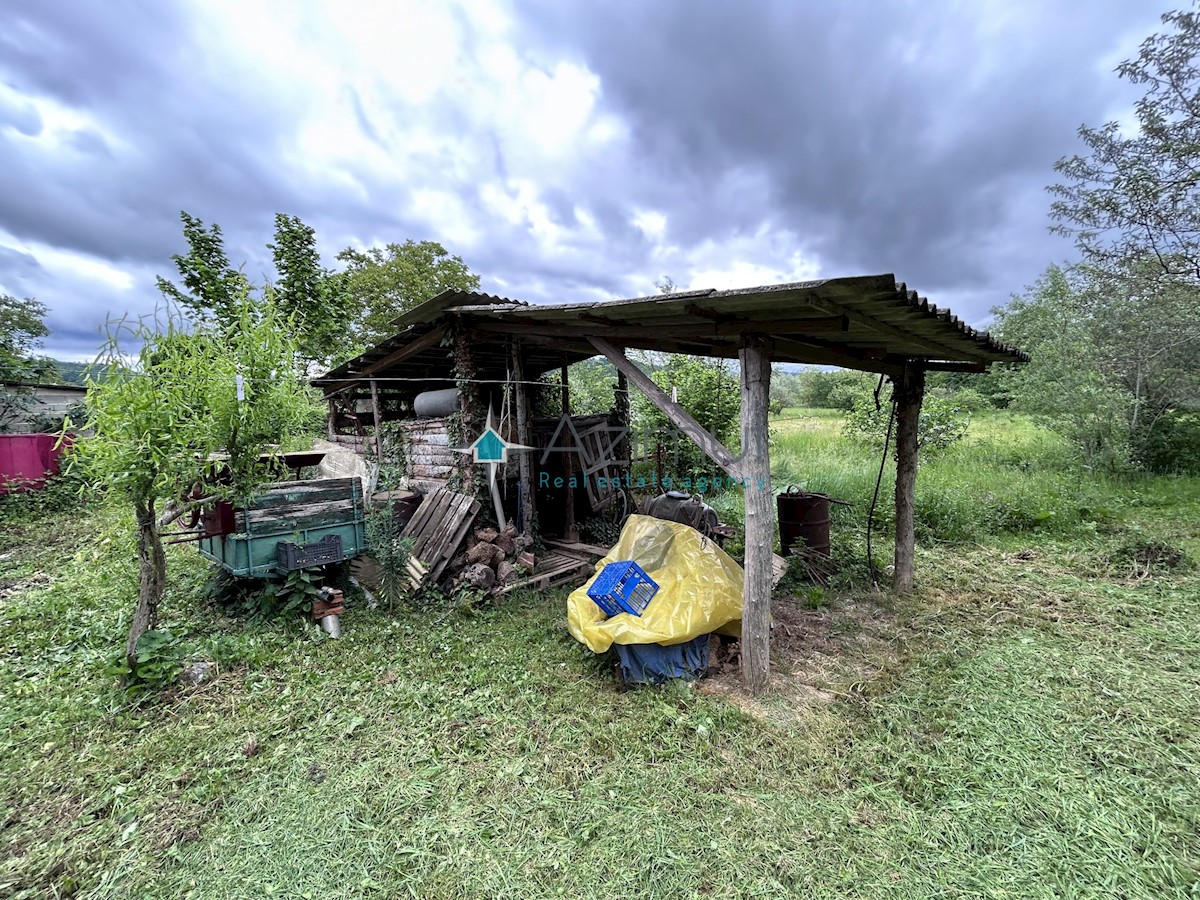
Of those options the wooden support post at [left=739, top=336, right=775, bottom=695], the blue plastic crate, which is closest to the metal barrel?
the wooden support post at [left=739, top=336, right=775, bottom=695]

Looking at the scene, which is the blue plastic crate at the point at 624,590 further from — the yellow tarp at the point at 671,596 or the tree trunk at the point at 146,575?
the tree trunk at the point at 146,575

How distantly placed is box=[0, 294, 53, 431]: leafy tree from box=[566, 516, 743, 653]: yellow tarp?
1168 centimetres

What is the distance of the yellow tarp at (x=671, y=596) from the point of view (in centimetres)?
315

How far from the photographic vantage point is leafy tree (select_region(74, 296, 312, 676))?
277 cm

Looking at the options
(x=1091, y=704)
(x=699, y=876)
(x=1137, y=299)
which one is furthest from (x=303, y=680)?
(x=1137, y=299)

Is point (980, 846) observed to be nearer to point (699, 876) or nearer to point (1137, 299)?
point (699, 876)

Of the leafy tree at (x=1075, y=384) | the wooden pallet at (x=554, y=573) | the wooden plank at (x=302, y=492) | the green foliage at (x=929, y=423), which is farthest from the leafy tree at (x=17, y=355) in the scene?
the leafy tree at (x=1075, y=384)

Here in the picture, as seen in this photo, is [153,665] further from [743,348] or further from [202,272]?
[202,272]

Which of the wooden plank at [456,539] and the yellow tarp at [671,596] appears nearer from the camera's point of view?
the yellow tarp at [671,596]

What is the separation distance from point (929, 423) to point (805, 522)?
633cm

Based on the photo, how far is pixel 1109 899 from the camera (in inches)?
69.7

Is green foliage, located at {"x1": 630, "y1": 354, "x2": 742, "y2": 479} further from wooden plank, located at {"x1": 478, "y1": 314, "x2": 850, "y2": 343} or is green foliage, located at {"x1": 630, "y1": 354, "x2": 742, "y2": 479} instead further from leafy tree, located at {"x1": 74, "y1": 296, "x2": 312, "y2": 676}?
leafy tree, located at {"x1": 74, "y1": 296, "x2": 312, "y2": 676}

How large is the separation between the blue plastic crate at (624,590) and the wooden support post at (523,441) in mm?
2169

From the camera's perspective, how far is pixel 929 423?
962 centimetres
